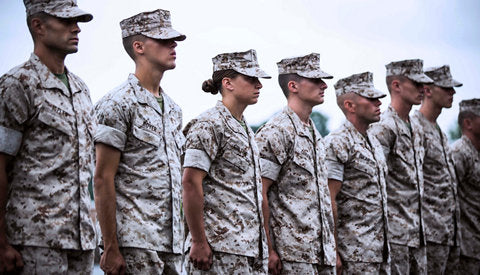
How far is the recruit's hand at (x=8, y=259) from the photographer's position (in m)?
3.03

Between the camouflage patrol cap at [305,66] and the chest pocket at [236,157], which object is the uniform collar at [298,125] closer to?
the camouflage patrol cap at [305,66]

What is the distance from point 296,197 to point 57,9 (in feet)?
6.66

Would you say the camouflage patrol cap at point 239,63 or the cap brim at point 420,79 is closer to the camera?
the camouflage patrol cap at point 239,63

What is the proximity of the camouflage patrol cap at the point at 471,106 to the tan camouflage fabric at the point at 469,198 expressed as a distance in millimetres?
547

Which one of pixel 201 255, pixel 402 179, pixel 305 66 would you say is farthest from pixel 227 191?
pixel 402 179

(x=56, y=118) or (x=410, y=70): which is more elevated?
(x=410, y=70)

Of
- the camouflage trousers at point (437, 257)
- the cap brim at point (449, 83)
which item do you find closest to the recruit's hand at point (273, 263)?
the camouflage trousers at point (437, 257)

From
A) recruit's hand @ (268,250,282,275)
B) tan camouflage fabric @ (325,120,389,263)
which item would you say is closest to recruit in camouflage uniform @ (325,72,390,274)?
tan camouflage fabric @ (325,120,389,263)

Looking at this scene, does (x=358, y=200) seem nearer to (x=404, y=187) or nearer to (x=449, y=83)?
(x=404, y=187)

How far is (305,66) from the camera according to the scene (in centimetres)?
518

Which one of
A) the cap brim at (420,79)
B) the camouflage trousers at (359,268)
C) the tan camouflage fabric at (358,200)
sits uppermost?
the cap brim at (420,79)

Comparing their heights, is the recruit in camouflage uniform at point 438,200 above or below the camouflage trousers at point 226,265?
above

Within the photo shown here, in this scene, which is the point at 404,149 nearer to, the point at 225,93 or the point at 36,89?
the point at 225,93

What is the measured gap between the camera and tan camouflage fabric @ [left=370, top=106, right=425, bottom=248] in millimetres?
5711
